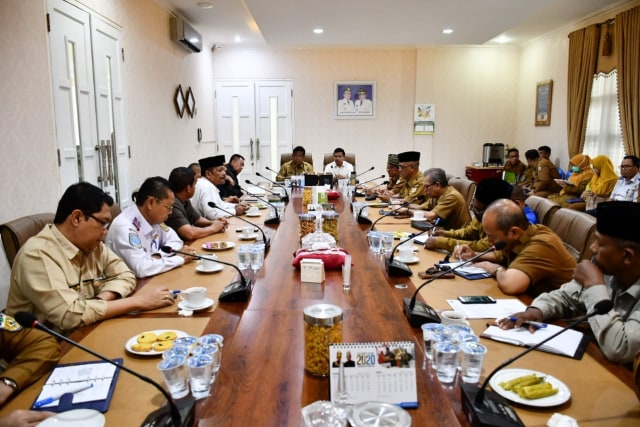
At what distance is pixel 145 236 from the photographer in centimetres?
257

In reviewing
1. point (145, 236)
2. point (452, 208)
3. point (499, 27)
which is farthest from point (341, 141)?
point (145, 236)

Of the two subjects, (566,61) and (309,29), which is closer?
(309,29)

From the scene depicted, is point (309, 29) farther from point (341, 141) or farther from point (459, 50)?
point (459, 50)

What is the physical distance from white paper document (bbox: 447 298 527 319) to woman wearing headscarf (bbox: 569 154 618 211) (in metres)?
4.84

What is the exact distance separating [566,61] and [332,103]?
3.84 meters

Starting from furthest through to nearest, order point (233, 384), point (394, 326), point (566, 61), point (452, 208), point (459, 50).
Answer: point (459, 50) < point (566, 61) < point (452, 208) < point (394, 326) < point (233, 384)

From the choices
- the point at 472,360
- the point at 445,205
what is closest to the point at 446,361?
the point at 472,360

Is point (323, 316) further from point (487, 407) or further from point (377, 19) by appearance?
point (377, 19)

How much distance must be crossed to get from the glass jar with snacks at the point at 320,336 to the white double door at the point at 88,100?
309 centimetres

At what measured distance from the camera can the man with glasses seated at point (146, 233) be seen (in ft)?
7.61

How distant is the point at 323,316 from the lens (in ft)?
4.01

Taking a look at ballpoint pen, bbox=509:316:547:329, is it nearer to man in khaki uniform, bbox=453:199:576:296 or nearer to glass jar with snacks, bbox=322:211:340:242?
man in khaki uniform, bbox=453:199:576:296

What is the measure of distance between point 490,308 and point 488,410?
0.81 meters

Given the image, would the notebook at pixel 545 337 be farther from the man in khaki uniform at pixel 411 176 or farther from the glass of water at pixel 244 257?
the man in khaki uniform at pixel 411 176
